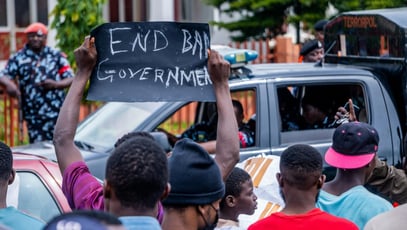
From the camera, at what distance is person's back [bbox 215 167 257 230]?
15.7 feet

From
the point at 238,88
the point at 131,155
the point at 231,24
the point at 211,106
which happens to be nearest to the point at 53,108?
the point at 211,106

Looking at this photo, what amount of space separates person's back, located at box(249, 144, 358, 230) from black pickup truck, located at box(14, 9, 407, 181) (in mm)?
2961

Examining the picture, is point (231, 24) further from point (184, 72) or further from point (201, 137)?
point (184, 72)

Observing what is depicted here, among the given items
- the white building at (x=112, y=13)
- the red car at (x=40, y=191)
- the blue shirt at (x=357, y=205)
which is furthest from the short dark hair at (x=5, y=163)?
the white building at (x=112, y=13)

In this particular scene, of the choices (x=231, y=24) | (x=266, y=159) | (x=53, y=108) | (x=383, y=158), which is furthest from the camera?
(x=231, y=24)

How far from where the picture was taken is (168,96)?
4418 mm

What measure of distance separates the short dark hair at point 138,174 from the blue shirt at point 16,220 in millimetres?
848

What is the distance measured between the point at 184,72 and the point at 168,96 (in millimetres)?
143

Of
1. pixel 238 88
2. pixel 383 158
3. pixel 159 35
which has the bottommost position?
pixel 383 158

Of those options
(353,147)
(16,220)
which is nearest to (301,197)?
(353,147)

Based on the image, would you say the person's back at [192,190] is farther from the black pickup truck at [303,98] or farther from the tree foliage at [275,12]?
the tree foliage at [275,12]

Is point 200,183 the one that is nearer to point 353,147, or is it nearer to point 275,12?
point 353,147

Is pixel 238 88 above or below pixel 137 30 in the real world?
below

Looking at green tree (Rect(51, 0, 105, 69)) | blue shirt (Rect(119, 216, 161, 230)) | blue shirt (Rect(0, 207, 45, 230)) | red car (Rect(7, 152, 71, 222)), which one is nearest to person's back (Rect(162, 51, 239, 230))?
blue shirt (Rect(119, 216, 161, 230))
